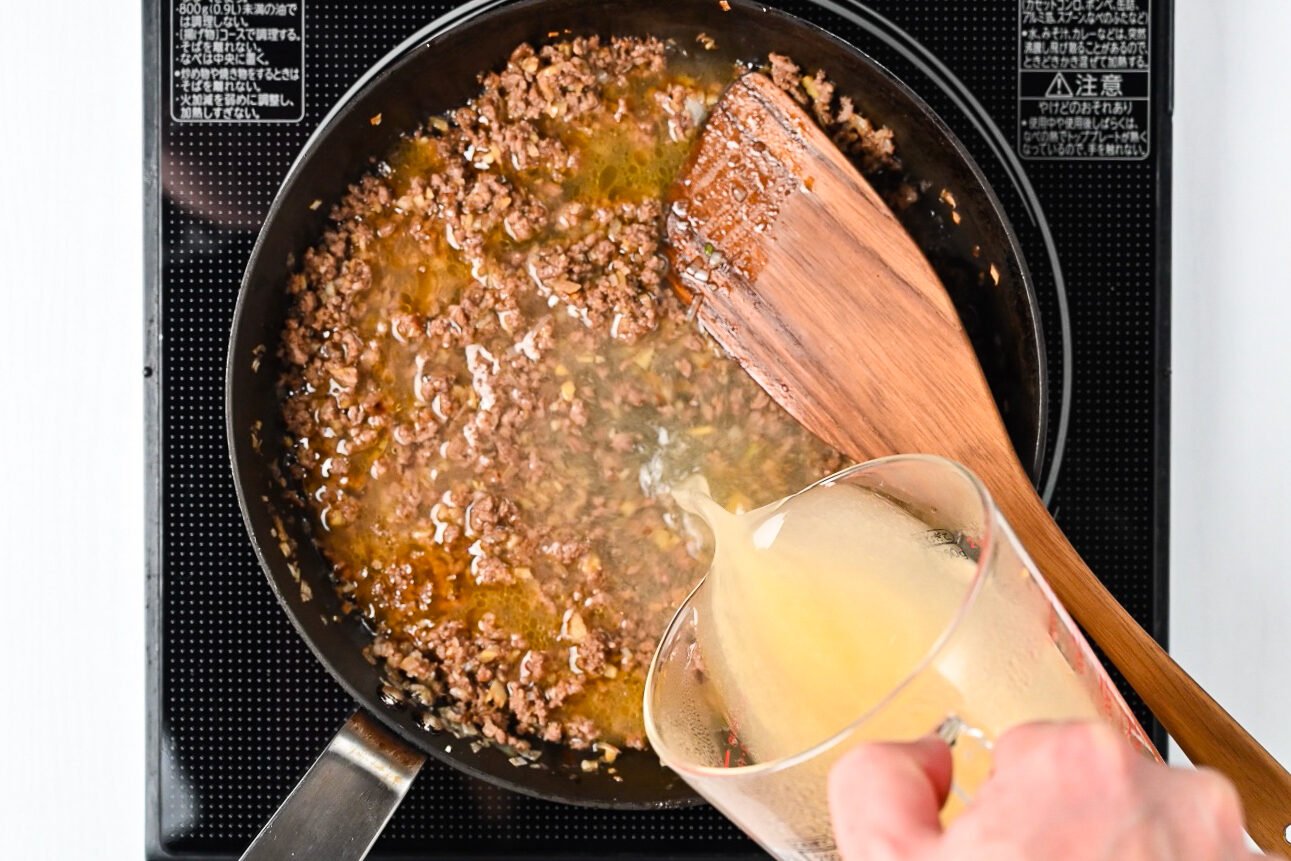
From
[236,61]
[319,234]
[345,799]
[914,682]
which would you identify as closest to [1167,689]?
[914,682]

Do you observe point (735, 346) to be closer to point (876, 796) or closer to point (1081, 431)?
point (1081, 431)

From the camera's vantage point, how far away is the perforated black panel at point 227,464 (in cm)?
116

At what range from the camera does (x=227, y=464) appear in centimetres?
117

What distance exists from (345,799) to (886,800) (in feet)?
2.22

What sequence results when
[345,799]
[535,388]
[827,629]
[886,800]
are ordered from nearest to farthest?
1. [886,800]
2. [827,629]
3. [345,799]
4. [535,388]

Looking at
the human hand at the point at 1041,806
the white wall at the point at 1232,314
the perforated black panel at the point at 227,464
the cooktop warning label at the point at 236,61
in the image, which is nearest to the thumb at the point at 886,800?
the human hand at the point at 1041,806

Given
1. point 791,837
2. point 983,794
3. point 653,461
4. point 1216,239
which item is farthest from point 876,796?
point 1216,239

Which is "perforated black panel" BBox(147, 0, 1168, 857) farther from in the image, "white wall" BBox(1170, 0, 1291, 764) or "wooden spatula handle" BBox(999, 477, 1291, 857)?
"wooden spatula handle" BBox(999, 477, 1291, 857)

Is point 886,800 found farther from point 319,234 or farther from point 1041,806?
point 319,234

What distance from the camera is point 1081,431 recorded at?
118 cm

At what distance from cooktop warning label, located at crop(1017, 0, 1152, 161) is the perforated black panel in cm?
2

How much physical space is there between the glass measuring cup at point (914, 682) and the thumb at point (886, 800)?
0.05 m

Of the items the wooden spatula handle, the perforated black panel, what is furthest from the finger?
the perforated black panel

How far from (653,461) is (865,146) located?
43cm
